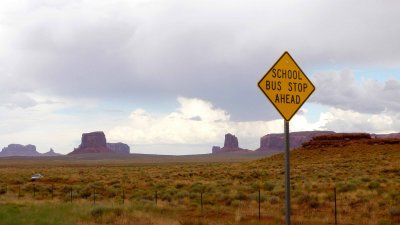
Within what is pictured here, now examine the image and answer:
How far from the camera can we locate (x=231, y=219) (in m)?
18.5

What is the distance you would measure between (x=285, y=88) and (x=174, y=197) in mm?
21337

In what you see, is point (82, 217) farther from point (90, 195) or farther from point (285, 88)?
point (90, 195)

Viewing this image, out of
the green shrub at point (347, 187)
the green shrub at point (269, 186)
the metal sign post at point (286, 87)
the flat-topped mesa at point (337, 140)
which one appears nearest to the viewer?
the metal sign post at point (286, 87)

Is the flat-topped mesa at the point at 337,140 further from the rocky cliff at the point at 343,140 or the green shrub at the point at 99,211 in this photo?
the green shrub at the point at 99,211

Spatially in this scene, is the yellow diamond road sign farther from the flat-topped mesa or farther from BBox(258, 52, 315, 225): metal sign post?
the flat-topped mesa

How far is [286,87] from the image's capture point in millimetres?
7977

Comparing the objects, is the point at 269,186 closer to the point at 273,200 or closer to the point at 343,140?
the point at 273,200

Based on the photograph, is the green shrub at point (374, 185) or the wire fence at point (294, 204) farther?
the green shrub at point (374, 185)

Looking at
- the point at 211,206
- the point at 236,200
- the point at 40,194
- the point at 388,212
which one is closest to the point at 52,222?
the point at 211,206

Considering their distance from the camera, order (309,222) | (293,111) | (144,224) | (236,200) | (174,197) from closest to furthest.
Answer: (293,111) → (144,224) → (309,222) → (236,200) → (174,197)

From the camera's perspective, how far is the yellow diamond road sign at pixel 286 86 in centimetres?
781

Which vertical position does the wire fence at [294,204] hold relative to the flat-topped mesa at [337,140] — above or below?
below

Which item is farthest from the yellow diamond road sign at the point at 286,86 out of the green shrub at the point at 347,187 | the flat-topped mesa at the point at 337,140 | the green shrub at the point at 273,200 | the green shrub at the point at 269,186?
the flat-topped mesa at the point at 337,140

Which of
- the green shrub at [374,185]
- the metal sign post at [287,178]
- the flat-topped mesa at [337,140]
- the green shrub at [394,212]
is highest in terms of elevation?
the flat-topped mesa at [337,140]
